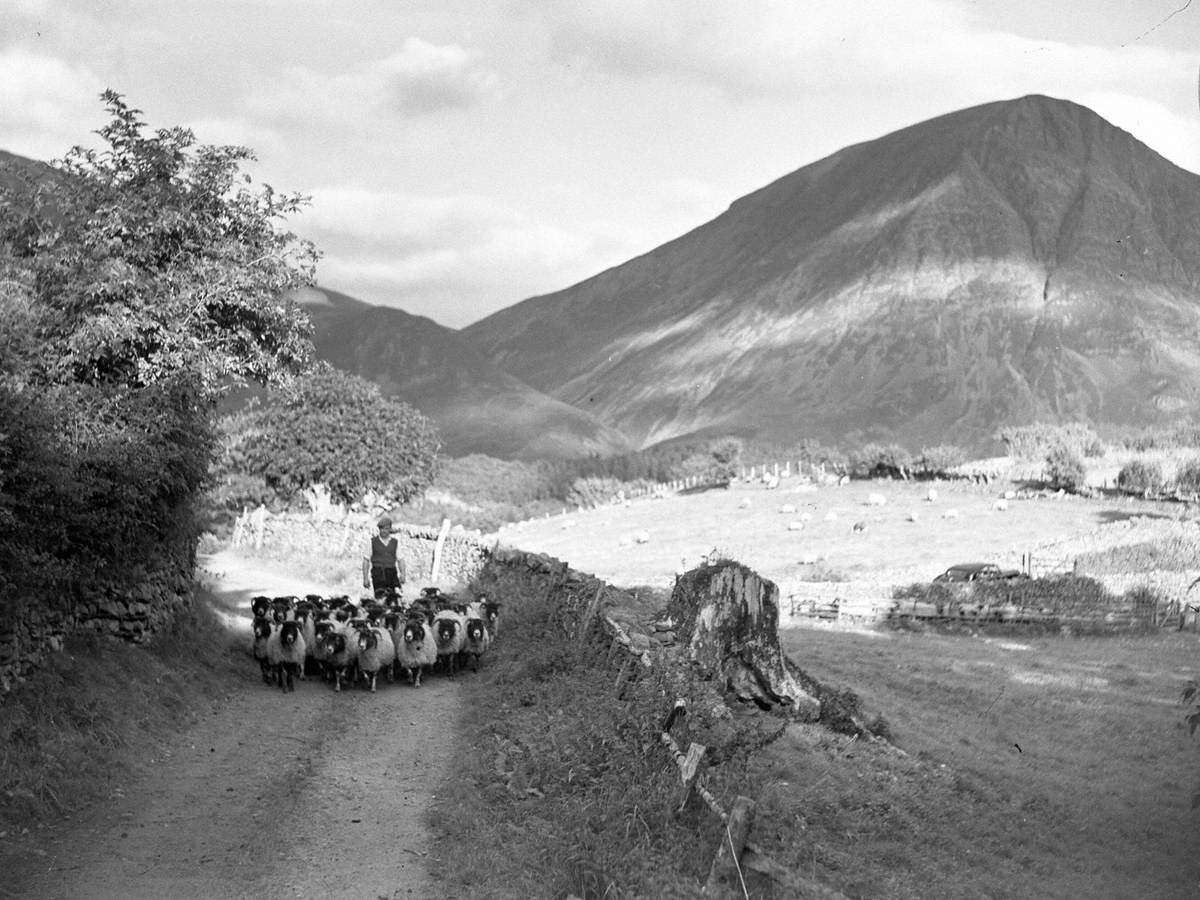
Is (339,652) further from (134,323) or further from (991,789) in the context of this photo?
(991,789)

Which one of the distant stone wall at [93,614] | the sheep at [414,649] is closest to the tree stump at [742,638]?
the sheep at [414,649]

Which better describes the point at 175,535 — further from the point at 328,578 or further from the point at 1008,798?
the point at 328,578

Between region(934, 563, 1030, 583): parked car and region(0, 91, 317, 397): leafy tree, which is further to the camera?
region(934, 563, 1030, 583): parked car

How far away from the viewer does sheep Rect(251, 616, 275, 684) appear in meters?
20.1

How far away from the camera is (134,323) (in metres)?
20.9

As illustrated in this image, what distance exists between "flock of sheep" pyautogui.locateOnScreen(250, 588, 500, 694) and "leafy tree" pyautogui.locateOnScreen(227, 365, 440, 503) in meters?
43.0

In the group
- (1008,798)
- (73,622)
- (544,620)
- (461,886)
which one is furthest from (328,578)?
(461,886)

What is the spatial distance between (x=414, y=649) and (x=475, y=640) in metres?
1.66

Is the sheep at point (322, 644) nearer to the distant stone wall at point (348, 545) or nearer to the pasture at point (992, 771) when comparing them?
the pasture at point (992, 771)

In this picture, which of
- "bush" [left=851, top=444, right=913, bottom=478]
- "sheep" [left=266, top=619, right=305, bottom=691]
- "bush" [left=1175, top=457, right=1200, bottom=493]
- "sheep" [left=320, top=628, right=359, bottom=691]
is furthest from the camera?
"bush" [left=851, top=444, right=913, bottom=478]

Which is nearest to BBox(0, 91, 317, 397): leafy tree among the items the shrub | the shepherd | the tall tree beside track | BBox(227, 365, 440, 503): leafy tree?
the tall tree beside track

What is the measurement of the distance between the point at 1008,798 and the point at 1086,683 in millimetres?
11095

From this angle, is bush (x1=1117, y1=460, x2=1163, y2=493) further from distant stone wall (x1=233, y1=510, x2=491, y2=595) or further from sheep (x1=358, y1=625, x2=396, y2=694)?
sheep (x1=358, y1=625, x2=396, y2=694)

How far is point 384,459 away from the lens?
67.8 metres
